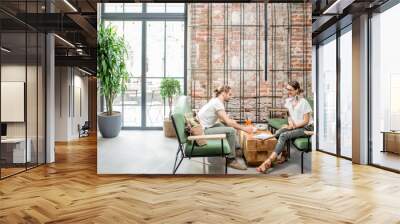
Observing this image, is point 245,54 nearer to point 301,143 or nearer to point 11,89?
point 301,143

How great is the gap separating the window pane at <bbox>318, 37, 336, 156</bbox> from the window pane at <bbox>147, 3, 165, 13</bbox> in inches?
175

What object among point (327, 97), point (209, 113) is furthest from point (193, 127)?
point (327, 97)

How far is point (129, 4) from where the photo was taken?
539 cm

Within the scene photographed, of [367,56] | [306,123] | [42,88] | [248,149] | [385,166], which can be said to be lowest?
[385,166]

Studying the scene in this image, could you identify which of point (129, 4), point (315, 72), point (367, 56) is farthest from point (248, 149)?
point (315, 72)

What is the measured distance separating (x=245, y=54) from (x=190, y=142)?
1499 millimetres

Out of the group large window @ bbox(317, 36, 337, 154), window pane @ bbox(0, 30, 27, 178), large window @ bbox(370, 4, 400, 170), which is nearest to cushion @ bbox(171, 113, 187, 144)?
window pane @ bbox(0, 30, 27, 178)

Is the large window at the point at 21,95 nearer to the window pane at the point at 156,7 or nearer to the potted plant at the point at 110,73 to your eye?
the potted plant at the point at 110,73

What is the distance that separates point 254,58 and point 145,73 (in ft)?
5.20

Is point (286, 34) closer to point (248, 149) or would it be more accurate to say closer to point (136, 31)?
point (248, 149)

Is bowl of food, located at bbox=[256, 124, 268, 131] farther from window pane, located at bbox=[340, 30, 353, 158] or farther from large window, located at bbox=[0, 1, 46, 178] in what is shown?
large window, located at bbox=[0, 1, 46, 178]

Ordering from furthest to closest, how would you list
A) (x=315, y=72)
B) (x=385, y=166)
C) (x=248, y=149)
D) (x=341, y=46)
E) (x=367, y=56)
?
(x=315, y=72), (x=341, y=46), (x=367, y=56), (x=385, y=166), (x=248, y=149)

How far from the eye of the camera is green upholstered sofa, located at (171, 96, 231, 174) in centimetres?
519

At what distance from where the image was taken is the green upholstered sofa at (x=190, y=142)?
519cm
